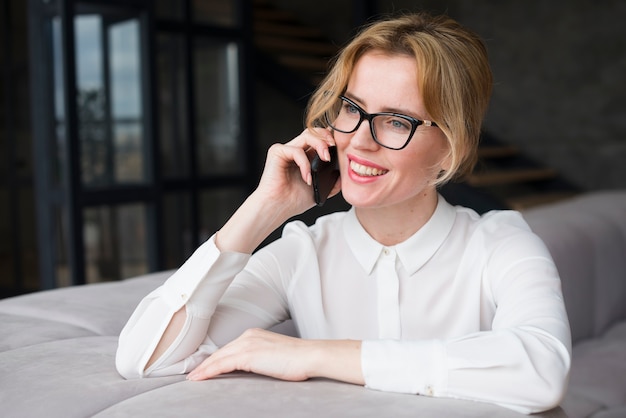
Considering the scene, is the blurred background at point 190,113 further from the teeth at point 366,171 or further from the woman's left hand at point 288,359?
the woman's left hand at point 288,359

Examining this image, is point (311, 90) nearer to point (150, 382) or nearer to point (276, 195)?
point (276, 195)

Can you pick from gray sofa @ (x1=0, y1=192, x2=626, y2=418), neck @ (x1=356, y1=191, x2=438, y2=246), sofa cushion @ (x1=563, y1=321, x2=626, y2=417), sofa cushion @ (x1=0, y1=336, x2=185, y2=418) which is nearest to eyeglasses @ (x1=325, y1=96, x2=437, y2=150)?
neck @ (x1=356, y1=191, x2=438, y2=246)

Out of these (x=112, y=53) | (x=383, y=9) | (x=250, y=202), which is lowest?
(x=250, y=202)

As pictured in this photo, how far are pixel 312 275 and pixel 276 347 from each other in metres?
0.36

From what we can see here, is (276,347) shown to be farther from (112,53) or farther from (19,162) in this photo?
(19,162)

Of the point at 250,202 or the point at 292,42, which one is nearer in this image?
the point at 250,202

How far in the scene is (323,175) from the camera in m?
1.56

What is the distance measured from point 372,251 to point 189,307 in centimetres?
38

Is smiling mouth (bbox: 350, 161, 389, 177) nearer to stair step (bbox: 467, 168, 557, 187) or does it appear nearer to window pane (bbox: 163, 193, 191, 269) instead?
window pane (bbox: 163, 193, 191, 269)

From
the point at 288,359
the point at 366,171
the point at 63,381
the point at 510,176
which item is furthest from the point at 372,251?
the point at 510,176

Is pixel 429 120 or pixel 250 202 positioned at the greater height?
pixel 429 120

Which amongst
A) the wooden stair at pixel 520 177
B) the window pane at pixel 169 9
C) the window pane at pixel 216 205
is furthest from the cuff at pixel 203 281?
the wooden stair at pixel 520 177

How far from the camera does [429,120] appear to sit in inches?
56.9

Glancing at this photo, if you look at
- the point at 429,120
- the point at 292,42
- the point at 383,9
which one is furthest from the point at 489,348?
the point at 383,9
